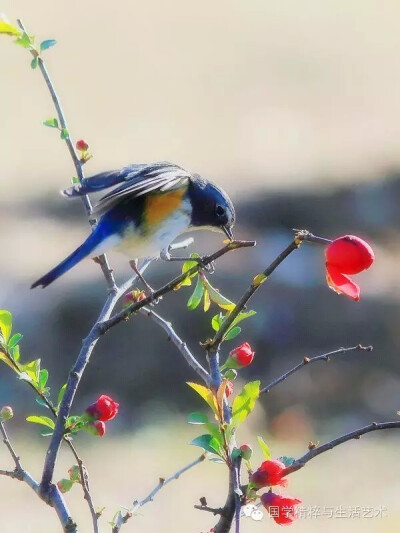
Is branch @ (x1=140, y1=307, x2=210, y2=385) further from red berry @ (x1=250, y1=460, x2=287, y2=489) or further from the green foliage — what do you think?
the green foliage

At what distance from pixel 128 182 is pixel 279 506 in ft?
3.79

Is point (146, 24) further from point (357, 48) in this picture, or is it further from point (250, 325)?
point (250, 325)

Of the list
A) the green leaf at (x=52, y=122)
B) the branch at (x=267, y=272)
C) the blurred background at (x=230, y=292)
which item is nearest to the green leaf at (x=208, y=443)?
the branch at (x=267, y=272)

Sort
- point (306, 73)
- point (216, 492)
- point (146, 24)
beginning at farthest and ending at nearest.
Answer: point (146, 24), point (306, 73), point (216, 492)

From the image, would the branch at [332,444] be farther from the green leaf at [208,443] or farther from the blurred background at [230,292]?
the blurred background at [230,292]

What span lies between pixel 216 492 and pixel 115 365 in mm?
1601

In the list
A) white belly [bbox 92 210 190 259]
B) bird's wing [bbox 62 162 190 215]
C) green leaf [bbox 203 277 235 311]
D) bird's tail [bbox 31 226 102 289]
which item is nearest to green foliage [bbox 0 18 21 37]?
bird's wing [bbox 62 162 190 215]

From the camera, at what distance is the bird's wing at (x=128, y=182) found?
2766mm

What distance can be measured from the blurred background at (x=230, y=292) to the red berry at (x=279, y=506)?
5299 millimetres

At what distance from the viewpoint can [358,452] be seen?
8.53 m

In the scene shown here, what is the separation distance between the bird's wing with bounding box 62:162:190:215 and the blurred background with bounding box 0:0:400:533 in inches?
181

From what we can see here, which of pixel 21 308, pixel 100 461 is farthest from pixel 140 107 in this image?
pixel 100 461

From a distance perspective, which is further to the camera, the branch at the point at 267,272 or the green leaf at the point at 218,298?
the green leaf at the point at 218,298

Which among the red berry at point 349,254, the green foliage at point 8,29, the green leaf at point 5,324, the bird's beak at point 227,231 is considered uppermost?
the green foliage at point 8,29
